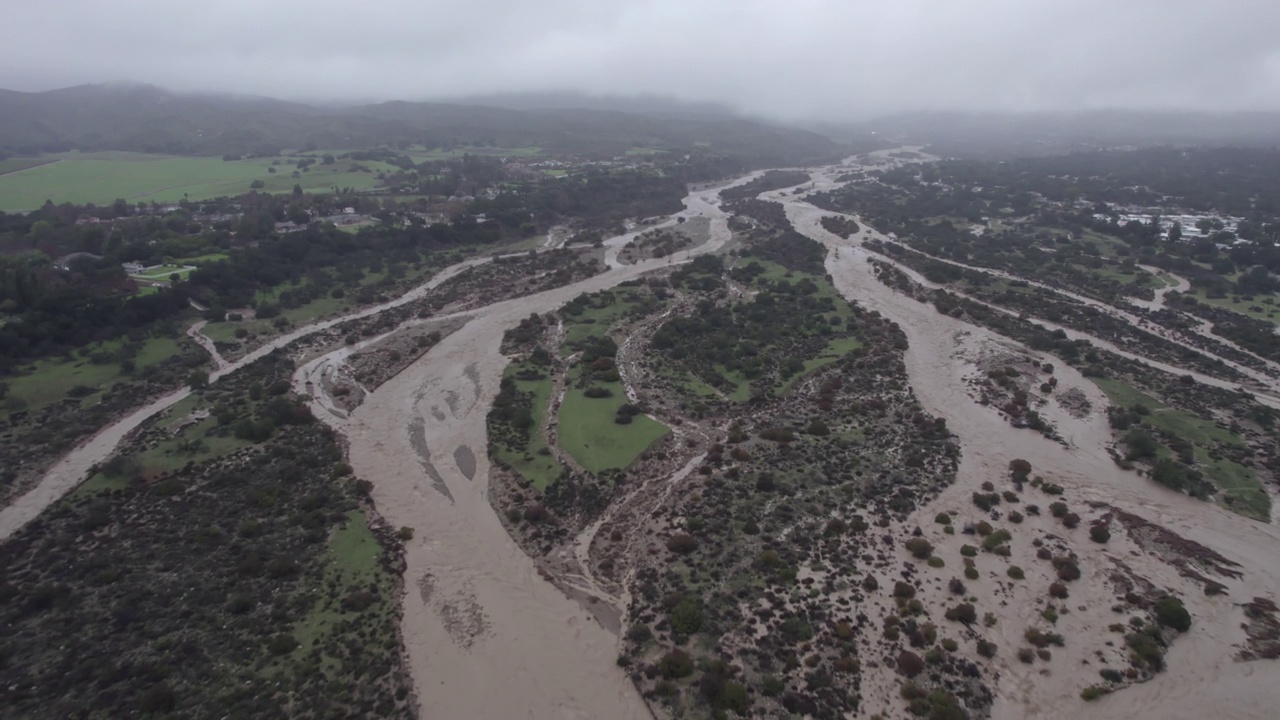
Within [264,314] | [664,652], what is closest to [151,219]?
[264,314]

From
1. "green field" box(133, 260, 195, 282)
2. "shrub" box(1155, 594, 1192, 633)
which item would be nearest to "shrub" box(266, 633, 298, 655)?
"shrub" box(1155, 594, 1192, 633)

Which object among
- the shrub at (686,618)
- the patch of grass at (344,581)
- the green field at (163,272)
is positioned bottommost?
the patch of grass at (344,581)

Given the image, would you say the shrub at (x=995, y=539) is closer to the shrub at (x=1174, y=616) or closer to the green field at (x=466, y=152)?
the shrub at (x=1174, y=616)

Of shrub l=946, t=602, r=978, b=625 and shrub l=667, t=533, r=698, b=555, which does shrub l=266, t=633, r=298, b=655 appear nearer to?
shrub l=667, t=533, r=698, b=555

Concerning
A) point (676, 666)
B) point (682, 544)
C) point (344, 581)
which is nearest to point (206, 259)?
point (344, 581)

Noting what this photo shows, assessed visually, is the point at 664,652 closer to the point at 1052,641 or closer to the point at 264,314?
the point at 1052,641

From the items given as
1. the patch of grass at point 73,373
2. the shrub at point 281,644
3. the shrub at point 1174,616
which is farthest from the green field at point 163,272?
the shrub at point 1174,616

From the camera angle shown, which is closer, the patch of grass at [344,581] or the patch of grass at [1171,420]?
the patch of grass at [344,581]
